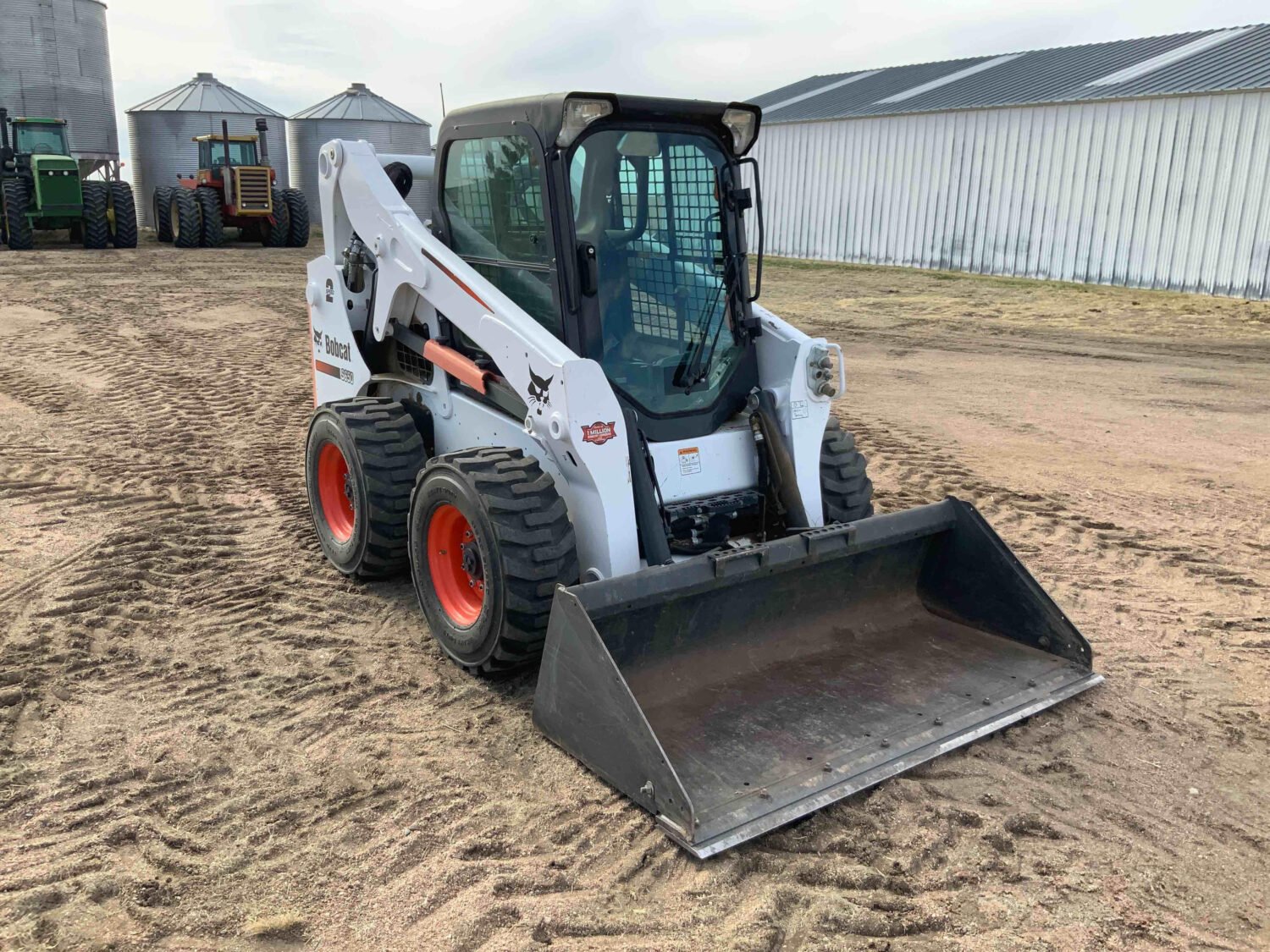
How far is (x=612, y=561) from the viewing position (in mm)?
4055

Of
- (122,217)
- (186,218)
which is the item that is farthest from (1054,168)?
(122,217)

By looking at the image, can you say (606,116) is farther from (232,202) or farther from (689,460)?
(232,202)

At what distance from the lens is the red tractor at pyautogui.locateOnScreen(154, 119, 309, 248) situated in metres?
21.8

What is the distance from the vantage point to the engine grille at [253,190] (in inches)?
875

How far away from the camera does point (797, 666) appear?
417 centimetres

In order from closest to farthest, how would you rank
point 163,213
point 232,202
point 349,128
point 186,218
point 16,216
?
1. point 16,216
2. point 186,218
3. point 232,202
4. point 163,213
5. point 349,128

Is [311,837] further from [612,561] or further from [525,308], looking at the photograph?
[525,308]

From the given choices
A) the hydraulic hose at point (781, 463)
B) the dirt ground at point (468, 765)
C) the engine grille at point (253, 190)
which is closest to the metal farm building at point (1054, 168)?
the dirt ground at point (468, 765)

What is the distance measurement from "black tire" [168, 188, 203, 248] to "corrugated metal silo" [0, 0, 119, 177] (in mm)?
3781

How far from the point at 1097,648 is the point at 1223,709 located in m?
0.61

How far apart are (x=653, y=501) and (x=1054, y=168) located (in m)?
17.1

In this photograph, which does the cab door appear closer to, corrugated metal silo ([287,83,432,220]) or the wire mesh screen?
the wire mesh screen

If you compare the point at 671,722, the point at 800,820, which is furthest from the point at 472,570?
the point at 800,820

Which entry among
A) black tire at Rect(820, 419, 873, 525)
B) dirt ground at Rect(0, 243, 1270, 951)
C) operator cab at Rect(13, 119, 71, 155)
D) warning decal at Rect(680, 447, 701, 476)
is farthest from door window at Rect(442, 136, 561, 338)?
operator cab at Rect(13, 119, 71, 155)
